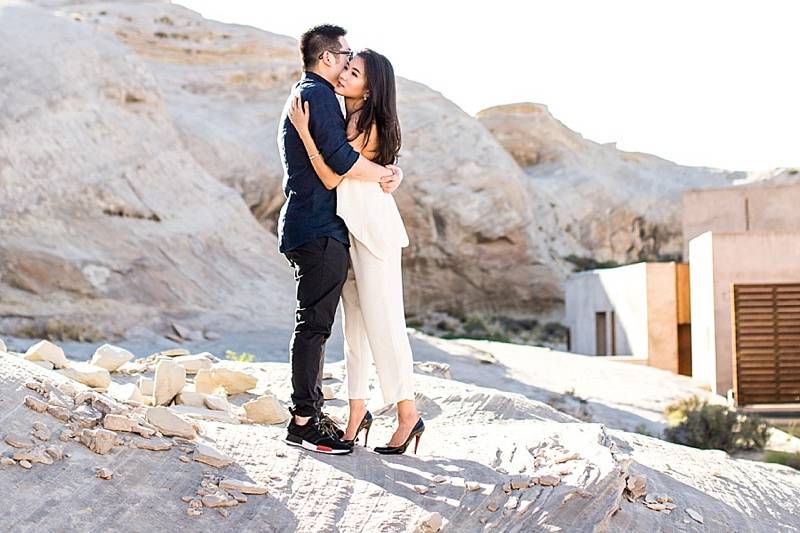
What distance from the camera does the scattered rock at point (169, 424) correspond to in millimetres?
3775

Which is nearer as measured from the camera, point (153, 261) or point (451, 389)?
point (451, 389)

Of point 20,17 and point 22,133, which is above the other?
point 20,17

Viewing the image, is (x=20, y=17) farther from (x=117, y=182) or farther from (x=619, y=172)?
(x=619, y=172)

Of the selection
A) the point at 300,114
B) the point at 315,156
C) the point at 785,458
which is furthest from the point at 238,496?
the point at 785,458

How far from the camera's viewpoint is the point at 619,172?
47656 millimetres

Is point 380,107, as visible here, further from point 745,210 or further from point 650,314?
point 745,210

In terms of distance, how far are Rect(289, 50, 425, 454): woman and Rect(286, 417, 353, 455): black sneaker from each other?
0.13m

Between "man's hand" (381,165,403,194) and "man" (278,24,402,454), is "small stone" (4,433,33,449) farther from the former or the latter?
"man's hand" (381,165,403,194)

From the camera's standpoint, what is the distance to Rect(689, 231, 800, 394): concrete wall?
47.1 ft

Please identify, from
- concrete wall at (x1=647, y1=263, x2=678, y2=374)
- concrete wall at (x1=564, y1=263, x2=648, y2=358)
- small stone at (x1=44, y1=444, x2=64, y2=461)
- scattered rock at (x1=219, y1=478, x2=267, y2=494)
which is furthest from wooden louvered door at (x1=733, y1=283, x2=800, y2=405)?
small stone at (x1=44, y1=444, x2=64, y2=461)

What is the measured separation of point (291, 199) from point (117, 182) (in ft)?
50.0

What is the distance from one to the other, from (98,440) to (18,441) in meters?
0.27

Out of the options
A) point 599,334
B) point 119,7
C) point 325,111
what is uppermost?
point 119,7

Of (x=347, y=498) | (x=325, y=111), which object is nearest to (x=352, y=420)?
(x=347, y=498)
